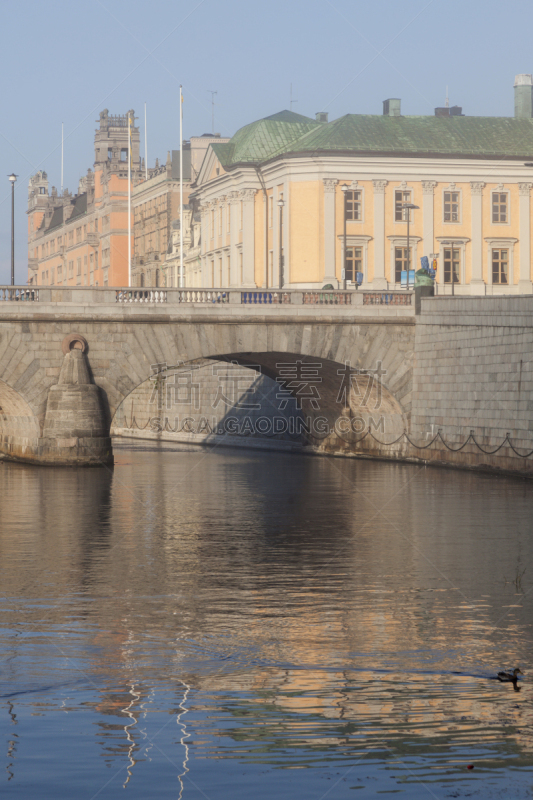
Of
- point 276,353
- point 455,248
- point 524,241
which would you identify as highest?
point 524,241

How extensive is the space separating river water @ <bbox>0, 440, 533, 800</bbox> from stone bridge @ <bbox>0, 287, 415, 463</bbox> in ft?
58.5

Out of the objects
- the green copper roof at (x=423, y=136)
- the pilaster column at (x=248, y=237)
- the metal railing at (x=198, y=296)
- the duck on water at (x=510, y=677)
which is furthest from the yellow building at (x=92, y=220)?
the duck on water at (x=510, y=677)

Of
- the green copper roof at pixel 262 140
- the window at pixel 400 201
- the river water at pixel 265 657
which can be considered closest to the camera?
the river water at pixel 265 657

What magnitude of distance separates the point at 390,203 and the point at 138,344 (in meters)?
37.9

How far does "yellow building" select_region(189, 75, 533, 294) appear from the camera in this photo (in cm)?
8012

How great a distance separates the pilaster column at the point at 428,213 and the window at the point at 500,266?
15.1 feet

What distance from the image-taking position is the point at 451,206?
268ft

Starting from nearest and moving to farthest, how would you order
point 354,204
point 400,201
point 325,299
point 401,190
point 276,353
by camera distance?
point 325,299 < point 276,353 < point 354,204 < point 401,190 < point 400,201

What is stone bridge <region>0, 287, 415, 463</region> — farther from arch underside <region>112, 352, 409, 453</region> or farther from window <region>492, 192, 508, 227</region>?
window <region>492, 192, 508, 227</region>

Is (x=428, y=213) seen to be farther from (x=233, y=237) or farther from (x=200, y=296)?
(x=200, y=296)

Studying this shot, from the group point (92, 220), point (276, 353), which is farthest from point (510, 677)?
point (92, 220)

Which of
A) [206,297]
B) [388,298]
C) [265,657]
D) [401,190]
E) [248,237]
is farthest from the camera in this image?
[248,237]

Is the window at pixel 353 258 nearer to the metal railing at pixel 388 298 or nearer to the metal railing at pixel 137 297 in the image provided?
the metal railing at pixel 388 298

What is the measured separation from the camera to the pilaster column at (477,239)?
3219 inches
